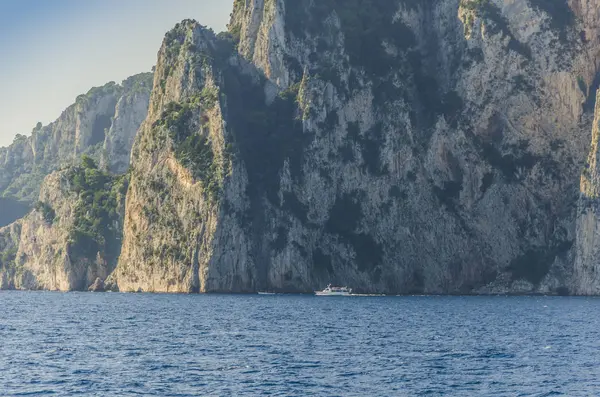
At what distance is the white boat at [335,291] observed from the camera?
6939 inches

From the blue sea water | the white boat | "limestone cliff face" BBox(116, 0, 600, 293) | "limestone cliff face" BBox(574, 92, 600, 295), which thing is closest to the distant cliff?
"limestone cliff face" BBox(116, 0, 600, 293)

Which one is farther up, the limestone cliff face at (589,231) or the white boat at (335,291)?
the limestone cliff face at (589,231)

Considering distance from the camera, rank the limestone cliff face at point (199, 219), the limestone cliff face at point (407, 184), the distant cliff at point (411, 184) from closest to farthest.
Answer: the limestone cliff face at point (199, 219) < the distant cliff at point (411, 184) < the limestone cliff face at point (407, 184)

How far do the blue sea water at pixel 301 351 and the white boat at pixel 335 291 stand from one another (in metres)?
38.0

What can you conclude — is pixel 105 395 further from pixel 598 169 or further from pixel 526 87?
pixel 526 87

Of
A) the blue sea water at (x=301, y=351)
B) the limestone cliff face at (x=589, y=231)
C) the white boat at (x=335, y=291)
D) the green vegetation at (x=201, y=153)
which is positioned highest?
the green vegetation at (x=201, y=153)

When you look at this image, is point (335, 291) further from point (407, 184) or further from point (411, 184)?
point (411, 184)

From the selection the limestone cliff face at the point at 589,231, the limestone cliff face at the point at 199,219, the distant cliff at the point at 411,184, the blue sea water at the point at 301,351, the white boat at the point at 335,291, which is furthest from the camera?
the distant cliff at the point at 411,184

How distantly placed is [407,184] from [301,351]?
110 metres

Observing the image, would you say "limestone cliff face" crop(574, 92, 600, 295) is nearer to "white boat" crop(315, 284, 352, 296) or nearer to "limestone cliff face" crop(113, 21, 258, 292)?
"white boat" crop(315, 284, 352, 296)

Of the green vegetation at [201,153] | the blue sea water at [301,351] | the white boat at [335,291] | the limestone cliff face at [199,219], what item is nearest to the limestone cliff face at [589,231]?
the blue sea water at [301,351]

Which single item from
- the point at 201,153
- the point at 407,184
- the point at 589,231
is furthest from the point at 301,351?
the point at 201,153

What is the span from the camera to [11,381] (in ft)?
208

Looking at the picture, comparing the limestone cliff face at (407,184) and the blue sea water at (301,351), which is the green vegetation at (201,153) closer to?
the limestone cliff face at (407,184)
